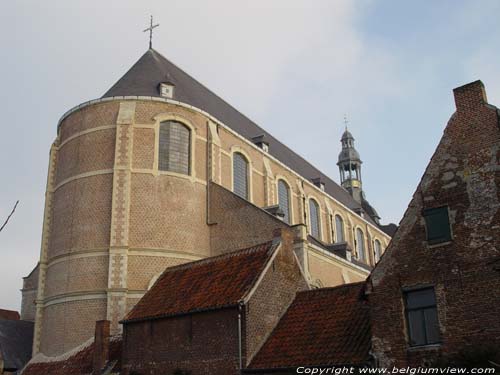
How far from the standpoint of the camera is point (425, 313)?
11.8 meters

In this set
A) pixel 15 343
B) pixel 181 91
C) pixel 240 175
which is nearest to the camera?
pixel 15 343

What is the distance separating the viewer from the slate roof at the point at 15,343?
83.2ft

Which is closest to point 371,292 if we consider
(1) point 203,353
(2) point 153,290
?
(1) point 203,353

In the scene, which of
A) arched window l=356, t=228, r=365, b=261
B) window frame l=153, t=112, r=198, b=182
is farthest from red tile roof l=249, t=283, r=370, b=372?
arched window l=356, t=228, r=365, b=261

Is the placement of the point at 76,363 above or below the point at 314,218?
below

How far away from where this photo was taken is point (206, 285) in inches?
649

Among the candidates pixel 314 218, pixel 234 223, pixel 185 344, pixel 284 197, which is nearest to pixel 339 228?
pixel 314 218

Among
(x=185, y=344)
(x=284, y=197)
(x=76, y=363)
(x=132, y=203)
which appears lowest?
(x=76, y=363)

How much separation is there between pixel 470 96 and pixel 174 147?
16.0 m

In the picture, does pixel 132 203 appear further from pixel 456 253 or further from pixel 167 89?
pixel 456 253

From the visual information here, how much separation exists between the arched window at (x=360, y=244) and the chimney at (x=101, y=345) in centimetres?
2733

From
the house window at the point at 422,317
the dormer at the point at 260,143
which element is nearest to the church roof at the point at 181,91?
the dormer at the point at 260,143

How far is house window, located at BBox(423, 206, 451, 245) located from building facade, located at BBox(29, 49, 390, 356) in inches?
481

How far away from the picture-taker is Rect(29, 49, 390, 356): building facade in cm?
2306
